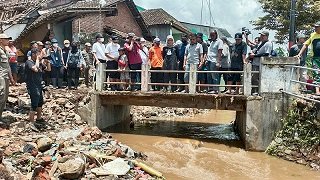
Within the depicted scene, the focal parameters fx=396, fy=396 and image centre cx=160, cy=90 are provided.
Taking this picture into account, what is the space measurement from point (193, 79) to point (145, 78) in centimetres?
142

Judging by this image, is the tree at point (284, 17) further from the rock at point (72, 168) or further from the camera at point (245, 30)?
the rock at point (72, 168)

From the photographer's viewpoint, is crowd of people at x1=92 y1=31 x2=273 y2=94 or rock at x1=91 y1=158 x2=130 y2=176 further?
crowd of people at x1=92 y1=31 x2=273 y2=94

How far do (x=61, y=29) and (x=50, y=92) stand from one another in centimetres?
967

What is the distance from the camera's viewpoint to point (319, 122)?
9289 millimetres

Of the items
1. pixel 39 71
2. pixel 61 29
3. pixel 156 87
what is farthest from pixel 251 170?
pixel 61 29

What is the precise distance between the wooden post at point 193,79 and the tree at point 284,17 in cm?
1161

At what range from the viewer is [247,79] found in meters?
10.5

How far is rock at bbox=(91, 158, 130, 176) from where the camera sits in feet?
24.2

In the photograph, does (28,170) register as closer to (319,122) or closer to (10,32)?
(319,122)

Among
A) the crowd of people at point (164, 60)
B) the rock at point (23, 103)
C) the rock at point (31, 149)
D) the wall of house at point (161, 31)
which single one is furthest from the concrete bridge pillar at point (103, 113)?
the wall of house at point (161, 31)

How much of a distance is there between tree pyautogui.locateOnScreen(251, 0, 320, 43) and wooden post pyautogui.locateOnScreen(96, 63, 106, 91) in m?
12.6

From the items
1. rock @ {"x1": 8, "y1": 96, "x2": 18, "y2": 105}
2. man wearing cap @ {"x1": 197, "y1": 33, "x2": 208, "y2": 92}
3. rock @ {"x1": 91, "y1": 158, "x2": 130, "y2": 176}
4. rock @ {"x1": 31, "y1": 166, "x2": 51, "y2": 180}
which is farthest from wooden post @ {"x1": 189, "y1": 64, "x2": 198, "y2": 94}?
rock @ {"x1": 31, "y1": 166, "x2": 51, "y2": 180}

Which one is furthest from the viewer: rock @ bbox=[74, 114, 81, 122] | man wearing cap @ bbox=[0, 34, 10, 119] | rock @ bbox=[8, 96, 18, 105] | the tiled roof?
the tiled roof

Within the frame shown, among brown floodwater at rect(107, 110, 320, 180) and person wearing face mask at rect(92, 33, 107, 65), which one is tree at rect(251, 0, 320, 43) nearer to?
brown floodwater at rect(107, 110, 320, 180)
